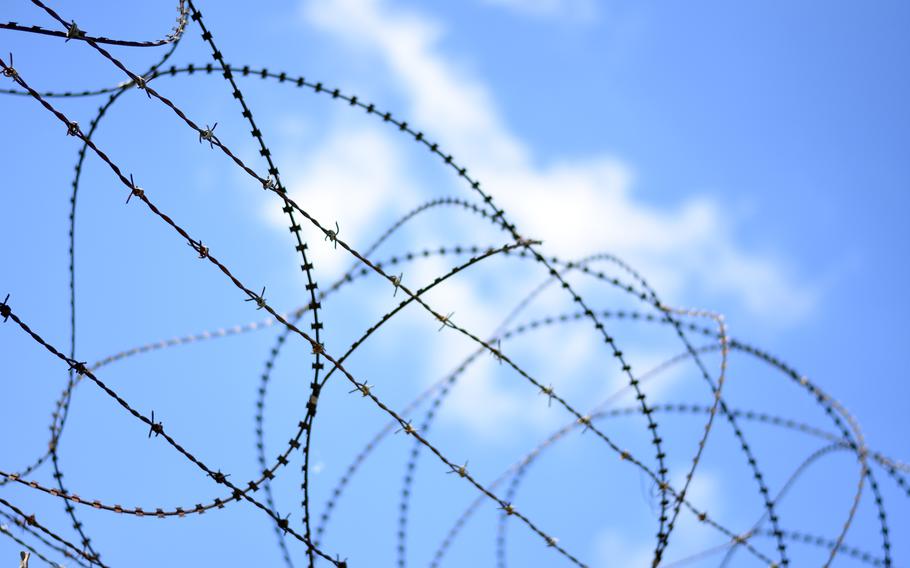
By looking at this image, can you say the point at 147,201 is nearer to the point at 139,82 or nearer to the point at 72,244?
the point at 139,82

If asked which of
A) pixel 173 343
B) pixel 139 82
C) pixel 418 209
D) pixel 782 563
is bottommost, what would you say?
pixel 782 563

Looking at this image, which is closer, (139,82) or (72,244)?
(139,82)

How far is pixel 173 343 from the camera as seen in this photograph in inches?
337

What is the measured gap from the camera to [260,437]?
784 centimetres

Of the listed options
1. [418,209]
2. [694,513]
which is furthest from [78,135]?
[694,513]

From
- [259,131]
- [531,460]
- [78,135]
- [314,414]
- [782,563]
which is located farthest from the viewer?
[531,460]

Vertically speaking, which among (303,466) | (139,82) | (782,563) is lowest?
(303,466)

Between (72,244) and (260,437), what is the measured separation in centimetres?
239

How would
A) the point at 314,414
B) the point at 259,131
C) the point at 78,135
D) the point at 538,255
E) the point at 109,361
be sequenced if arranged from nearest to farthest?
the point at 78,135
the point at 259,131
the point at 314,414
the point at 538,255
the point at 109,361

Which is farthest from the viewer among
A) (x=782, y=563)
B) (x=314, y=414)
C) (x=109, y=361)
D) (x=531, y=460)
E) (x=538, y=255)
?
(x=531, y=460)

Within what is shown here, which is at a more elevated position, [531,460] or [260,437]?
[531,460]

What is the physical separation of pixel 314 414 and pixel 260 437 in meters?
2.54

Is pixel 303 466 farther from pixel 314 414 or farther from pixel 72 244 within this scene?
pixel 72 244

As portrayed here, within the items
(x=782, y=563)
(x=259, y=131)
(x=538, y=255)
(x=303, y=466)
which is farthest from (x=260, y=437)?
(x=782, y=563)
